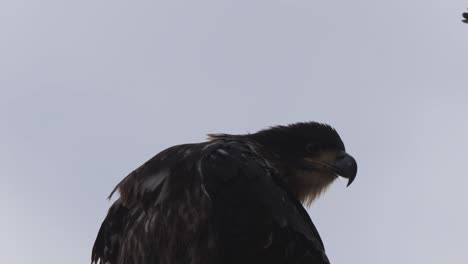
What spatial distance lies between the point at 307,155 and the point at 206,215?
1907mm

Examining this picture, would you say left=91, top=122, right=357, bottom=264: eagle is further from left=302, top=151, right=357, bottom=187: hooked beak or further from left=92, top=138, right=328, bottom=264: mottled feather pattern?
left=302, top=151, right=357, bottom=187: hooked beak

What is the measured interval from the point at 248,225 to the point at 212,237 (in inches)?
11.1

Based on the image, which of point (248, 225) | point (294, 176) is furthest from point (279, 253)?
point (294, 176)

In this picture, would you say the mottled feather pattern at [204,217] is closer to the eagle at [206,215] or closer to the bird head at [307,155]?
the eagle at [206,215]

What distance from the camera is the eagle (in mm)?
7509

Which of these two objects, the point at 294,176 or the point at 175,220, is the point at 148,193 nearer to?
the point at 175,220

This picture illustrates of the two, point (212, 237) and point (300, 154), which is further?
point (300, 154)

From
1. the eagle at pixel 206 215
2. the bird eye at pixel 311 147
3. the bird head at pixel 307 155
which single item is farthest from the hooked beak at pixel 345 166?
the eagle at pixel 206 215

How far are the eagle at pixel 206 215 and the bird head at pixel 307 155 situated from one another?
2.49ft

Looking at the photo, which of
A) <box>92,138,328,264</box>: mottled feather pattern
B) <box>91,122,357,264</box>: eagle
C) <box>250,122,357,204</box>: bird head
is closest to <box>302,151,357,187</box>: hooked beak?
<box>250,122,357,204</box>: bird head

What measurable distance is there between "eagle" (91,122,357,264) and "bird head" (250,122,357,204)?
2.49 ft

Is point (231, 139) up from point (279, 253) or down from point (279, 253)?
up

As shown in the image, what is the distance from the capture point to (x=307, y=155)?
927 cm

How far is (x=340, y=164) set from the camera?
9188 mm
